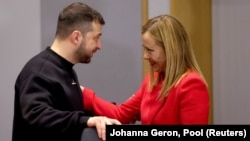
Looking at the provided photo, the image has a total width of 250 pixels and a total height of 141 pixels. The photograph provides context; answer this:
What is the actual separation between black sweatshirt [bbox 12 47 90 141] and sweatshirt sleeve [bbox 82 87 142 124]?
0.80 feet

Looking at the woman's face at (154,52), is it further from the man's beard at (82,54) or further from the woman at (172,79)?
the man's beard at (82,54)

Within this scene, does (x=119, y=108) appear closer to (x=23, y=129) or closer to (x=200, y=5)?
(x=23, y=129)

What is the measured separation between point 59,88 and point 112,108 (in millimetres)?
532

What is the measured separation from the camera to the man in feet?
4.15

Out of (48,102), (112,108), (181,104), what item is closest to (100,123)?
(48,102)

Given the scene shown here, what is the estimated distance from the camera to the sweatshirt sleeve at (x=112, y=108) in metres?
1.89

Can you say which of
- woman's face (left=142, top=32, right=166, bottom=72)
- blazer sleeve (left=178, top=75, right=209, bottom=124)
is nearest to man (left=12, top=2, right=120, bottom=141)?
woman's face (left=142, top=32, right=166, bottom=72)

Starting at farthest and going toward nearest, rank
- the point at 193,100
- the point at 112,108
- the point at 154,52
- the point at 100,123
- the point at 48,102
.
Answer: the point at 112,108 → the point at 154,52 → the point at 193,100 → the point at 48,102 → the point at 100,123

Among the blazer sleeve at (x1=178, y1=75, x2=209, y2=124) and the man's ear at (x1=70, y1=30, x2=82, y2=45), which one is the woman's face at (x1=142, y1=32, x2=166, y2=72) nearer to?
the blazer sleeve at (x1=178, y1=75, x2=209, y2=124)

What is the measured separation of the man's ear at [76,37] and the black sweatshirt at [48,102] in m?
0.10

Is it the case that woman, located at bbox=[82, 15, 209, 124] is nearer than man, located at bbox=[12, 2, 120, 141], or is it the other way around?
man, located at bbox=[12, 2, 120, 141]

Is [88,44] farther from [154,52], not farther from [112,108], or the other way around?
[112,108]

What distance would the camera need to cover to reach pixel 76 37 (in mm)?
1678

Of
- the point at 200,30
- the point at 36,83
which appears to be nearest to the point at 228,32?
the point at 200,30
